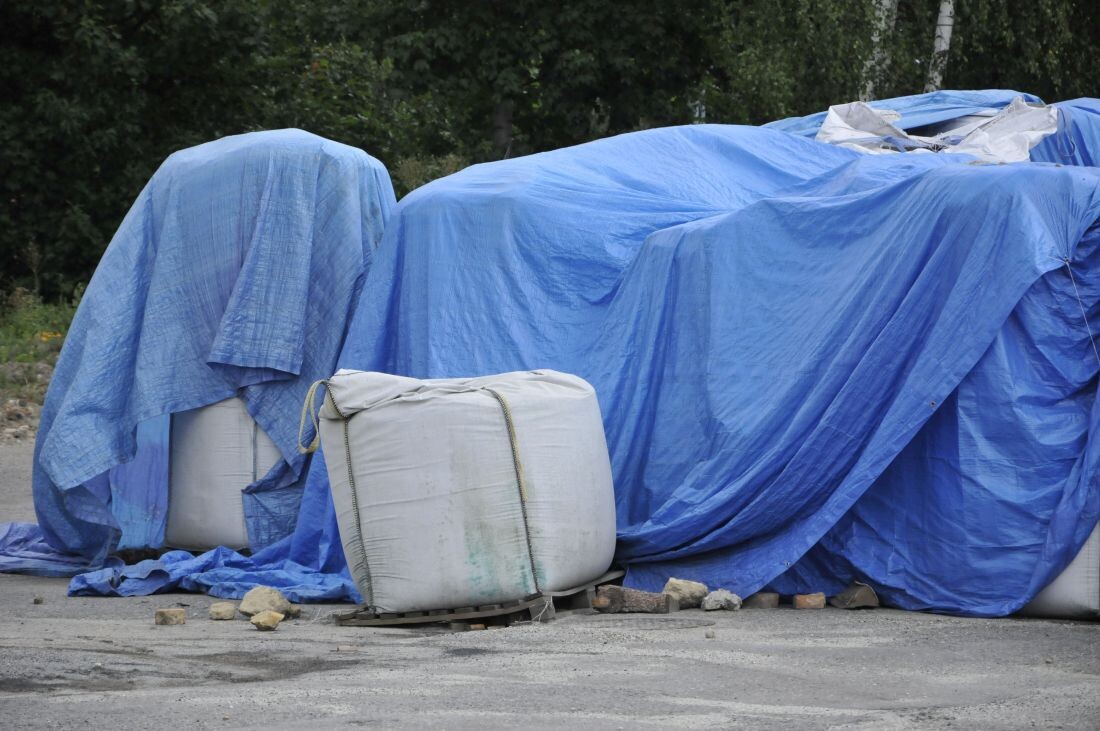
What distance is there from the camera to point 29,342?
1292 cm

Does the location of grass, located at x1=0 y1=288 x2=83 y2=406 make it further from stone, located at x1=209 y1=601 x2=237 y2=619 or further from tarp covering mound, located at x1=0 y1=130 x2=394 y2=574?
stone, located at x1=209 y1=601 x2=237 y2=619

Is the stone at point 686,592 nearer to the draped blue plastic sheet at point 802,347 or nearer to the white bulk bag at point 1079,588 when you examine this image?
the draped blue plastic sheet at point 802,347

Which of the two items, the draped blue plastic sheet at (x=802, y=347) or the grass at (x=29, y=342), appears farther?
the grass at (x=29, y=342)

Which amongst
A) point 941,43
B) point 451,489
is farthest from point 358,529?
point 941,43

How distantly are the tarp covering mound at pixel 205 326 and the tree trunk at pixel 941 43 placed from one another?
7.44m

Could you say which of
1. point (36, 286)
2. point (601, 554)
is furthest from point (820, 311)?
point (36, 286)

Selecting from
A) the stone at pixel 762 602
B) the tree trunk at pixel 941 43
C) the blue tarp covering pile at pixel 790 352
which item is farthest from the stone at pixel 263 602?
the tree trunk at pixel 941 43

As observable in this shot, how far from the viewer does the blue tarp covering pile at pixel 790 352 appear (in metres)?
5.20

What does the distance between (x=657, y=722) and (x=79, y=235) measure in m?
13.3

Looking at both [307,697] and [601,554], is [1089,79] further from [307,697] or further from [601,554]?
[307,697]

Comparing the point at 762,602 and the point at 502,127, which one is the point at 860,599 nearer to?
the point at 762,602

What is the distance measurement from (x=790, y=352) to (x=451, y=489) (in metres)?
1.43

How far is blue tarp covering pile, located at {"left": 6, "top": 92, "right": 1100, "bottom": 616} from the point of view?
520 cm

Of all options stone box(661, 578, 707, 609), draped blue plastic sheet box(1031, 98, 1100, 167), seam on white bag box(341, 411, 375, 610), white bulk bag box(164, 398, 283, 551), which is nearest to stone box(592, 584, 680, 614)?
stone box(661, 578, 707, 609)
